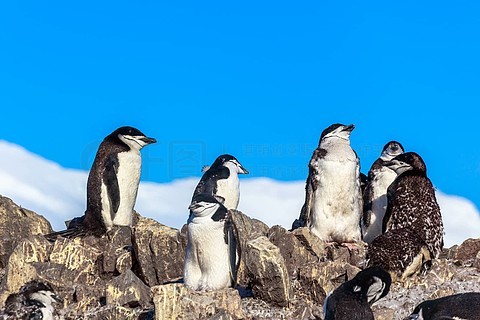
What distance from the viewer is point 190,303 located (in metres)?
9.84

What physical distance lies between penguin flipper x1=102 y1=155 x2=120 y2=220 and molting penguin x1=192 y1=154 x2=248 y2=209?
60.0 inches

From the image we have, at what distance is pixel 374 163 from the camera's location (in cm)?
1504

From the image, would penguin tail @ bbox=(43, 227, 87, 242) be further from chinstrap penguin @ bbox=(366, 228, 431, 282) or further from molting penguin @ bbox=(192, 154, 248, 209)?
chinstrap penguin @ bbox=(366, 228, 431, 282)

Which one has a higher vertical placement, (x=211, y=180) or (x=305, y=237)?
(x=211, y=180)

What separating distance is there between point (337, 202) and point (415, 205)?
1.45 m

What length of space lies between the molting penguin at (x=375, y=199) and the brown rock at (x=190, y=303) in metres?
4.90

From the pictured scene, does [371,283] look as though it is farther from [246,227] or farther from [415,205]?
[246,227]

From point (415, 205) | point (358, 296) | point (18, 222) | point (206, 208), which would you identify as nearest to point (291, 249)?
point (415, 205)

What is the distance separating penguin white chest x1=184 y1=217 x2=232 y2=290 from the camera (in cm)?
1038

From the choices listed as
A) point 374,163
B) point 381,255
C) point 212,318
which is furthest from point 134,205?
point 212,318

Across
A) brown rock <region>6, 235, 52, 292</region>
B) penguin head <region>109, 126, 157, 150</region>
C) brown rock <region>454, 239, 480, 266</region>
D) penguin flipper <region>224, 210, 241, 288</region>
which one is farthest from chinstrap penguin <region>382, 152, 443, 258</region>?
brown rock <region>6, 235, 52, 292</region>

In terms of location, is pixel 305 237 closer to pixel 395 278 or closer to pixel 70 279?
pixel 395 278

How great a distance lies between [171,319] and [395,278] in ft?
10.1

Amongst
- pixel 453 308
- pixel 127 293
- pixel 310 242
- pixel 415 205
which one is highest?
pixel 415 205
